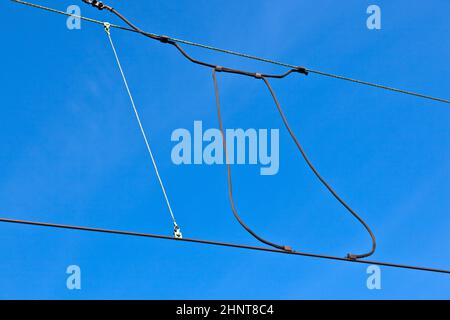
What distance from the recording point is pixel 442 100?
9.41m

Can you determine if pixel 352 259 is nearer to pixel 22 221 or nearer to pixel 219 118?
pixel 219 118

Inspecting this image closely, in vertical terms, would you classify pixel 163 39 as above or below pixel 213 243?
above

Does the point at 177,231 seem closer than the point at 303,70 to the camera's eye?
Yes

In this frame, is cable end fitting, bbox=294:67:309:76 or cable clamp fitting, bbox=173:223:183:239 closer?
cable clamp fitting, bbox=173:223:183:239

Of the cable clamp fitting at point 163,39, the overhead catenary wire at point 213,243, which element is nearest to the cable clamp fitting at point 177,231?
the overhead catenary wire at point 213,243

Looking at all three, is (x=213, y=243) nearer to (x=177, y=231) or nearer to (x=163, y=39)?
(x=177, y=231)

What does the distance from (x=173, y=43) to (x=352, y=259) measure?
134 inches

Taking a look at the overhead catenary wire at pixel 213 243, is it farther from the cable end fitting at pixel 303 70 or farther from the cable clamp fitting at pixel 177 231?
the cable end fitting at pixel 303 70

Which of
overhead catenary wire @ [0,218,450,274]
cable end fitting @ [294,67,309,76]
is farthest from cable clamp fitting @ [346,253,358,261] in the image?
cable end fitting @ [294,67,309,76]

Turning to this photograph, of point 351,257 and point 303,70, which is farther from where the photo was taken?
point 303,70

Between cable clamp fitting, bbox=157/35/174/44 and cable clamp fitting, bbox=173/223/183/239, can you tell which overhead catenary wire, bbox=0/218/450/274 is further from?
cable clamp fitting, bbox=157/35/174/44

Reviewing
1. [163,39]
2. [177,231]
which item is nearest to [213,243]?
[177,231]

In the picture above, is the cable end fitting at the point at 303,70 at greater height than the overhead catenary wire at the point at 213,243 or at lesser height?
greater
